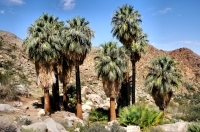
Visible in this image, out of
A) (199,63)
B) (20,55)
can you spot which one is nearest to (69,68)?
(20,55)

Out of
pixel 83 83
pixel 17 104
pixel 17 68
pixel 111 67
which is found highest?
pixel 17 68

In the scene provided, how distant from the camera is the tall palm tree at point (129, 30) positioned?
26359mm

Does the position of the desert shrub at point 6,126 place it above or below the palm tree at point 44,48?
below

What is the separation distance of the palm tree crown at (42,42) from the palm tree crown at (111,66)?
4.50 meters

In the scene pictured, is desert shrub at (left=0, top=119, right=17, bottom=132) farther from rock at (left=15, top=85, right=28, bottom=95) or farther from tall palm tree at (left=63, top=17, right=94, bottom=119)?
rock at (left=15, top=85, right=28, bottom=95)

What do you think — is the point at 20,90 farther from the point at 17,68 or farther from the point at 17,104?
the point at 17,68

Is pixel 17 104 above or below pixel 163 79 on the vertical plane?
below

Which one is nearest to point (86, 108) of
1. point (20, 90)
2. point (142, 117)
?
point (20, 90)

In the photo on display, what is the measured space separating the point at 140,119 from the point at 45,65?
995 centimetres

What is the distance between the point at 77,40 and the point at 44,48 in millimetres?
3673

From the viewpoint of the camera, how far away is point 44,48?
20.4 meters

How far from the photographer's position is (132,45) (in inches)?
1049

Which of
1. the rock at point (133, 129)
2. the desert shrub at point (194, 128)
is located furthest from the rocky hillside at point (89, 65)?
the desert shrub at point (194, 128)

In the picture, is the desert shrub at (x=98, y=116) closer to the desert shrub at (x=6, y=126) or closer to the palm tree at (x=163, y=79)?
the palm tree at (x=163, y=79)
